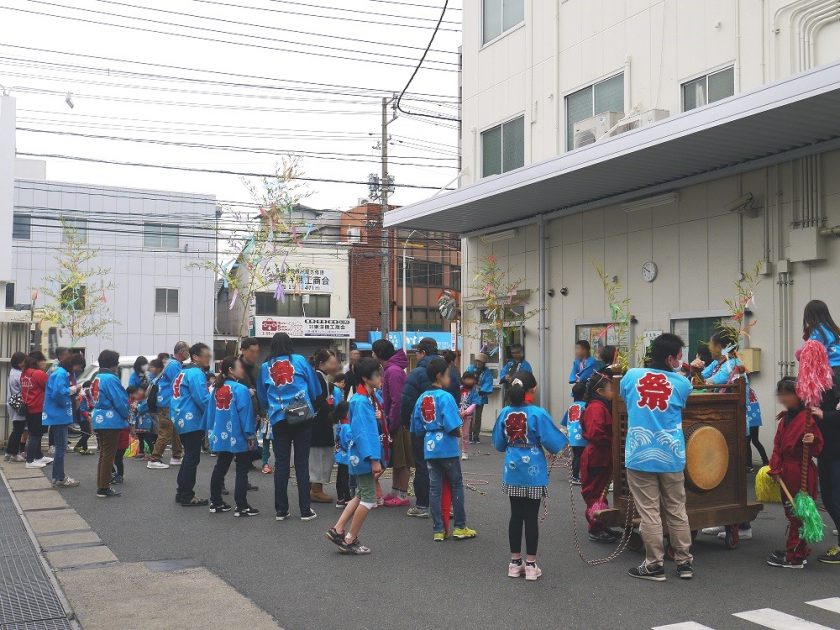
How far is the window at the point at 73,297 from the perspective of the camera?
104 ft

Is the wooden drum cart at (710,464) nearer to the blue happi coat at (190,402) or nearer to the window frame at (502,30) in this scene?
the blue happi coat at (190,402)

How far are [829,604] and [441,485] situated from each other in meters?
3.38

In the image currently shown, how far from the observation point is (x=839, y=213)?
11.4 meters

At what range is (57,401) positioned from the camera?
445 inches

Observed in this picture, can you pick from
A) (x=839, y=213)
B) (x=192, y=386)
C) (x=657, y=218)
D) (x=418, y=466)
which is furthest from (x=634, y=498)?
(x=657, y=218)

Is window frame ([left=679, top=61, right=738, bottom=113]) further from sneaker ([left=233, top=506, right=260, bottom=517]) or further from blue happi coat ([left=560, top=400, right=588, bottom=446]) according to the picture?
sneaker ([left=233, top=506, right=260, bottom=517])

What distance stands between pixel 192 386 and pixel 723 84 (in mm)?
9281

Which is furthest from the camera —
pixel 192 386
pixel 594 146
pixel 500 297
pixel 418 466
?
pixel 500 297

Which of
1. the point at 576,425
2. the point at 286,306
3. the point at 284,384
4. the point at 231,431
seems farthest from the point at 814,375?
the point at 286,306

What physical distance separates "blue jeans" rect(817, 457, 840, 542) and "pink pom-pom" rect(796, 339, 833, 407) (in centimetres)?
52

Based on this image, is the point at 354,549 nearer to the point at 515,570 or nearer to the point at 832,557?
the point at 515,570

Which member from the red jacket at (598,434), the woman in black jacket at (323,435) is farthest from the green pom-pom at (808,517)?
the woman in black jacket at (323,435)

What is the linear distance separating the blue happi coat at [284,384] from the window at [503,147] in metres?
10.3

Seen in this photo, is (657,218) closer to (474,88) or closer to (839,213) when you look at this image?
(839,213)
